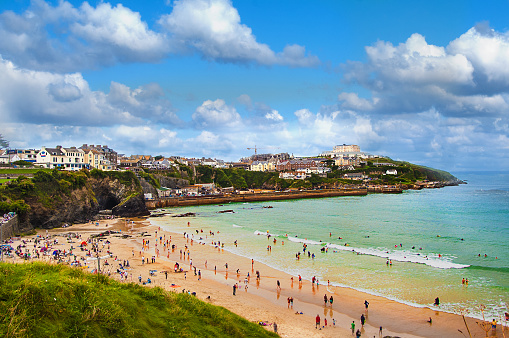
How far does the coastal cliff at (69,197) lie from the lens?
1598 inches

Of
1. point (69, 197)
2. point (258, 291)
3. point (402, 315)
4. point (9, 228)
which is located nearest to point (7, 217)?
point (9, 228)

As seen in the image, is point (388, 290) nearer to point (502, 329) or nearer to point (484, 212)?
point (502, 329)

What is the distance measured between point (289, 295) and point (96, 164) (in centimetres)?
6521

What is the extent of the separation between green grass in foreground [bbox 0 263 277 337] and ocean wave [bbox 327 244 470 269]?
21.4m

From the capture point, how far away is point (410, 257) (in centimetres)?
2980

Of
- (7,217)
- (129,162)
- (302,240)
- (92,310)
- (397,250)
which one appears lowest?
(302,240)

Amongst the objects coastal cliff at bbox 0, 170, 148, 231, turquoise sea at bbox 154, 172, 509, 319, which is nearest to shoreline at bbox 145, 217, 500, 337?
turquoise sea at bbox 154, 172, 509, 319

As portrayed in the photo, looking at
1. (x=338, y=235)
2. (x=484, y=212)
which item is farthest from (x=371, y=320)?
(x=484, y=212)

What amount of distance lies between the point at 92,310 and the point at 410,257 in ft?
93.6

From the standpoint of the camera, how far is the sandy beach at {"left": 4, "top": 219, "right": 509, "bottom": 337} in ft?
55.2

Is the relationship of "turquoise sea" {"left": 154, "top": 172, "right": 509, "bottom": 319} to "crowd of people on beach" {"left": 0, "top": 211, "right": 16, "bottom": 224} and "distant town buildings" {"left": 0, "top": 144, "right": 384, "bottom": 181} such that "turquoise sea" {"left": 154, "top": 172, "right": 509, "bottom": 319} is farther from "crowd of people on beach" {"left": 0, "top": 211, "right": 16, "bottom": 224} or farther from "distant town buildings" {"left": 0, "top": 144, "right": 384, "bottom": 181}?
"distant town buildings" {"left": 0, "top": 144, "right": 384, "bottom": 181}

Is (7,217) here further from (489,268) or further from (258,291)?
(489,268)

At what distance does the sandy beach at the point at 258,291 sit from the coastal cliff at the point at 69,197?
6.91m

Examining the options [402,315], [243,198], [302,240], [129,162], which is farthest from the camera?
[129,162]
